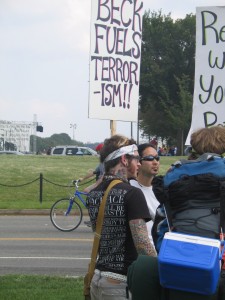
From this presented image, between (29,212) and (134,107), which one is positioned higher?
(134,107)

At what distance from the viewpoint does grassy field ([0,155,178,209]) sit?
20859mm

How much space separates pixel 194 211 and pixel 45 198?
1958 cm

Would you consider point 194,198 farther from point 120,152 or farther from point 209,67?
point 209,67

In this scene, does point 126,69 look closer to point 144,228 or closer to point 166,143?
point 144,228

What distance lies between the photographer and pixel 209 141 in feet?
10.9

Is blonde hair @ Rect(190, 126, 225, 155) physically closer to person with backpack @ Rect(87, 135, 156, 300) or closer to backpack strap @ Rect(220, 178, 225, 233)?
backpack strap @ Rect(220, 178, 225, 233)

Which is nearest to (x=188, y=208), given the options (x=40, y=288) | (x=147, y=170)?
(x=147, y=170)

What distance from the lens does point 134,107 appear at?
8.25m

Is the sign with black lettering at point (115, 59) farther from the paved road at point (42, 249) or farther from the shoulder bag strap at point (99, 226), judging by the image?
the shoulder bag strap at point (99, 226)

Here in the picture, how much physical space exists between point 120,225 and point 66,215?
10.9 m

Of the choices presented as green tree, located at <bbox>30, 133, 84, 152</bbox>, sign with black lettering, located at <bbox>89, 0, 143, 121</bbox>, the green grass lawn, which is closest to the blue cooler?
Result: the green grass lawn

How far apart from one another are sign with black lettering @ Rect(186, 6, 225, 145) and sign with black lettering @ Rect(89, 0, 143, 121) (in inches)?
95.0

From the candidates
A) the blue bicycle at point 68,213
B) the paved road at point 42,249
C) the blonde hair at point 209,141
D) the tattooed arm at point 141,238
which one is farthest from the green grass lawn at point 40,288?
the blue bicycle at point 68,213

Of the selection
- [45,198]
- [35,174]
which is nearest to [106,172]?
[45,198]
